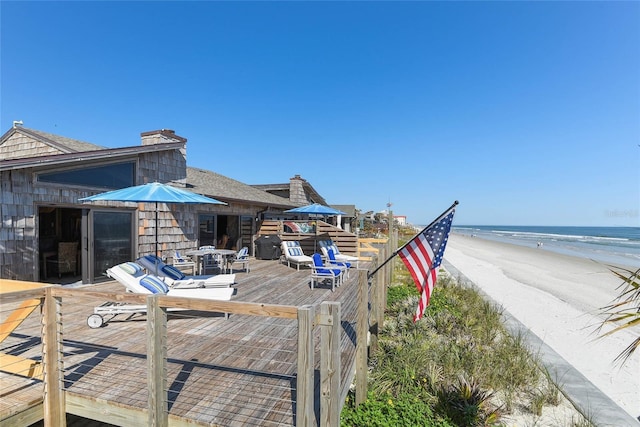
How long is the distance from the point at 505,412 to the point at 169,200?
5870 millimetres

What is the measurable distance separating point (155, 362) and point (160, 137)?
899 cm

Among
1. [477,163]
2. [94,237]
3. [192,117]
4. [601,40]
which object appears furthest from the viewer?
[477,163]

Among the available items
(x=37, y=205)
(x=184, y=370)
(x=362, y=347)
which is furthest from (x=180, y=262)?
(x=362, y=347)

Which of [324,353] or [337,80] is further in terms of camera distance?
[337,80]

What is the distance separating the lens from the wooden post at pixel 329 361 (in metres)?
2.31

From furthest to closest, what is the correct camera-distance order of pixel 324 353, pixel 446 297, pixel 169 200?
pixel 446 297
pixel 169 200
pixel 324 353

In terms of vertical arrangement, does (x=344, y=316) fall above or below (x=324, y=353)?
below

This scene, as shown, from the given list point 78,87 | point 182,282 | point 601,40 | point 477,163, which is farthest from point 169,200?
point 477,163

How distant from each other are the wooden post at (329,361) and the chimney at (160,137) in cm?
941

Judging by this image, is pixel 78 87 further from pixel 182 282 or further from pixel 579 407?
pixel 579 407

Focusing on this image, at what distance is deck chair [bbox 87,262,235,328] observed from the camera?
455 centimetres

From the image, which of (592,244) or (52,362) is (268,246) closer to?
(52,362)

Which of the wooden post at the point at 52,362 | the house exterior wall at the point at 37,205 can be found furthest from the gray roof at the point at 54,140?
the wooden post at the point at 52,362

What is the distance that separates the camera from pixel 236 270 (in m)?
9.84
